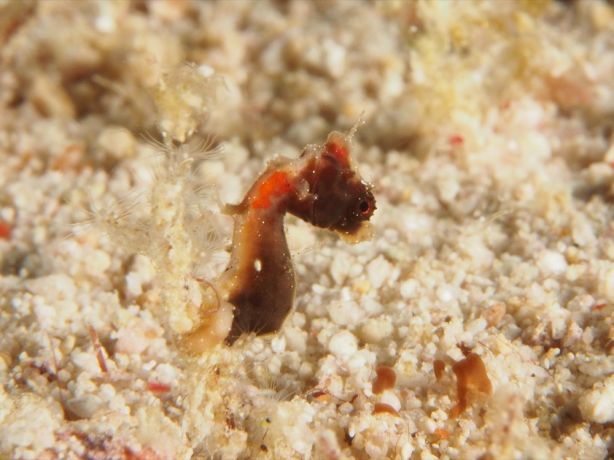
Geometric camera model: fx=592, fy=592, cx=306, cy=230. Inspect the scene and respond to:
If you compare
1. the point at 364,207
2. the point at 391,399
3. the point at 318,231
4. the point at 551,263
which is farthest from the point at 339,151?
the point at 551,263

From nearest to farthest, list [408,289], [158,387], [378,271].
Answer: [158,387]
[408,289]
[378,271]

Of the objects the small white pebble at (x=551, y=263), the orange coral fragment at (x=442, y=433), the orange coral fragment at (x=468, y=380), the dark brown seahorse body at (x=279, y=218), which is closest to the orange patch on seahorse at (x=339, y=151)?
the dark brown seahorse body at (x=279, y=218)

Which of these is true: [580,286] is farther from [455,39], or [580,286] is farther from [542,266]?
[455,39]

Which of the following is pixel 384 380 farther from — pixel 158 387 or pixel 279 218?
pixel 158 387

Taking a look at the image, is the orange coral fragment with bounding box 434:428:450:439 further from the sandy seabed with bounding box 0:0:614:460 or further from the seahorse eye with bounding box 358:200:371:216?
the seahorse eye with bounding box 358:200:371:216

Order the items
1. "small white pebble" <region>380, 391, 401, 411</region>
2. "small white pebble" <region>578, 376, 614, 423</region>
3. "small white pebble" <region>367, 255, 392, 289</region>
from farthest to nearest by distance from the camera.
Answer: "small white pebble" <region>367, 255, 392, 289</region> → "small white pebble" <region>380, 391, 401, 411</region> → "small white pebble" <region>578, 376, 614, 423</region>

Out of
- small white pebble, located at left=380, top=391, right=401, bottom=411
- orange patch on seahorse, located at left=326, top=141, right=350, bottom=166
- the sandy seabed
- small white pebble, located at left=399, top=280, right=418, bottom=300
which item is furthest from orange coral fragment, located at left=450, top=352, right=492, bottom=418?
orange patch on seahorse, located at left=326, top=141, right=350, bottom=166
